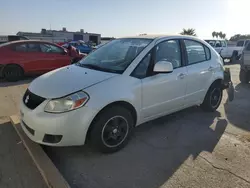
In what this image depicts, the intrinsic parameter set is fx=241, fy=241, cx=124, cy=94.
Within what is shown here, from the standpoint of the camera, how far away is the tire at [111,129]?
3.21 metres

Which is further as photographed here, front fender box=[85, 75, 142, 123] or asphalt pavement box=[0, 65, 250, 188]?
front fender box=[85, 75, 142, 123]

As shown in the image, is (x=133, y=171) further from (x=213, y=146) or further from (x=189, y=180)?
(x=213, y=146)

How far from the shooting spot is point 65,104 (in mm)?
3023

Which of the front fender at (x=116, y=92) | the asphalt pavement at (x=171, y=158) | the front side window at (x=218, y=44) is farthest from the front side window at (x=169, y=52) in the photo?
the front side window at (x=218, y=44)

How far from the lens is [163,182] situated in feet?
9.40

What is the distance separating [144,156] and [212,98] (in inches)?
101

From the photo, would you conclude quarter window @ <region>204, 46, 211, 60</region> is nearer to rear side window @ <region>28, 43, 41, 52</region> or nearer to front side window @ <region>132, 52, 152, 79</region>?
front side window @ <region>132, 52, 152, 79</region>

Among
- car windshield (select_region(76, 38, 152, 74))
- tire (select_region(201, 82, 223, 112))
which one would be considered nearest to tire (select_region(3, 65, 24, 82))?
car windshield (select_region(76, 38, 152, 74))

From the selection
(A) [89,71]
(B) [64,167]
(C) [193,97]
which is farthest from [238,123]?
(B) [64,167]

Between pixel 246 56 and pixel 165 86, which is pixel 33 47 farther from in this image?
pixel 246 56

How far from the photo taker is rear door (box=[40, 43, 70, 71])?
30.6ft

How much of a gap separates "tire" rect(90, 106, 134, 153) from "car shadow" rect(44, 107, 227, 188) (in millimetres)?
141

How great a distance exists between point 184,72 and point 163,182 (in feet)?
6.97

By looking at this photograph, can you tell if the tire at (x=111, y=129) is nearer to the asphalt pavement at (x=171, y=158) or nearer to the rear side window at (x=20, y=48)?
the asphalt pavement at (x=171, y=158)
